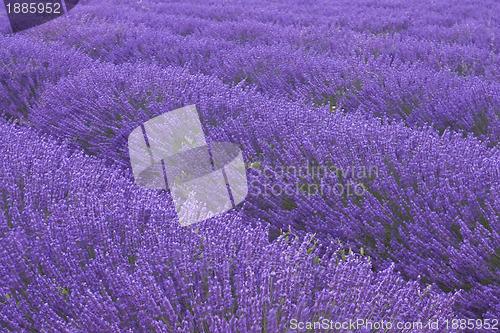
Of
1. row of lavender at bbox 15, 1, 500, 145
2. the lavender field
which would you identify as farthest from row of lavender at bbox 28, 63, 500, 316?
row of lavender at bbox 15, 1, 500, 145

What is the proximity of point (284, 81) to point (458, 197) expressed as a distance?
208cm

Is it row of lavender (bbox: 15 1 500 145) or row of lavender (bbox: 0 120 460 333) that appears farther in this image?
row of lavender (bbox: 15 1 500 145)

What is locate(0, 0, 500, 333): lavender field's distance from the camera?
49.0 inches

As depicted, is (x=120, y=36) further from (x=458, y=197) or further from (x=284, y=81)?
(x=458, y=197)

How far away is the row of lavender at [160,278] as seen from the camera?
1.20m

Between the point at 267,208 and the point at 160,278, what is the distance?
32.4 inches

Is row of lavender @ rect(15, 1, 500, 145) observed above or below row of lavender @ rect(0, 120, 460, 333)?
below

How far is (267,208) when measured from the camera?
6.83 feet

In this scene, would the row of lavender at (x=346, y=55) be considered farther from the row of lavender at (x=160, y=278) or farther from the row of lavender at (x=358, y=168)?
the row of lavender at (x=160, y=278)

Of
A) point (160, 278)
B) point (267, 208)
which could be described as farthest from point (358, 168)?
point (160, 278)

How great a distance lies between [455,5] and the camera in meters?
7.43

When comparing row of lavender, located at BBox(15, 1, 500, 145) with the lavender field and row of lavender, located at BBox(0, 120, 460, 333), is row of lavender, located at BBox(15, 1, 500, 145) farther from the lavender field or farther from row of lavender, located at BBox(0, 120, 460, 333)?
row of lavender, located at BBox(0, 120, 460, 333)

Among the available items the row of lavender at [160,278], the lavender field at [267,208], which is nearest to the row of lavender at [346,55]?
the lavender field at [267,208]

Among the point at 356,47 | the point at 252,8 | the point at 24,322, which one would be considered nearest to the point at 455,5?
the point at 252,8
